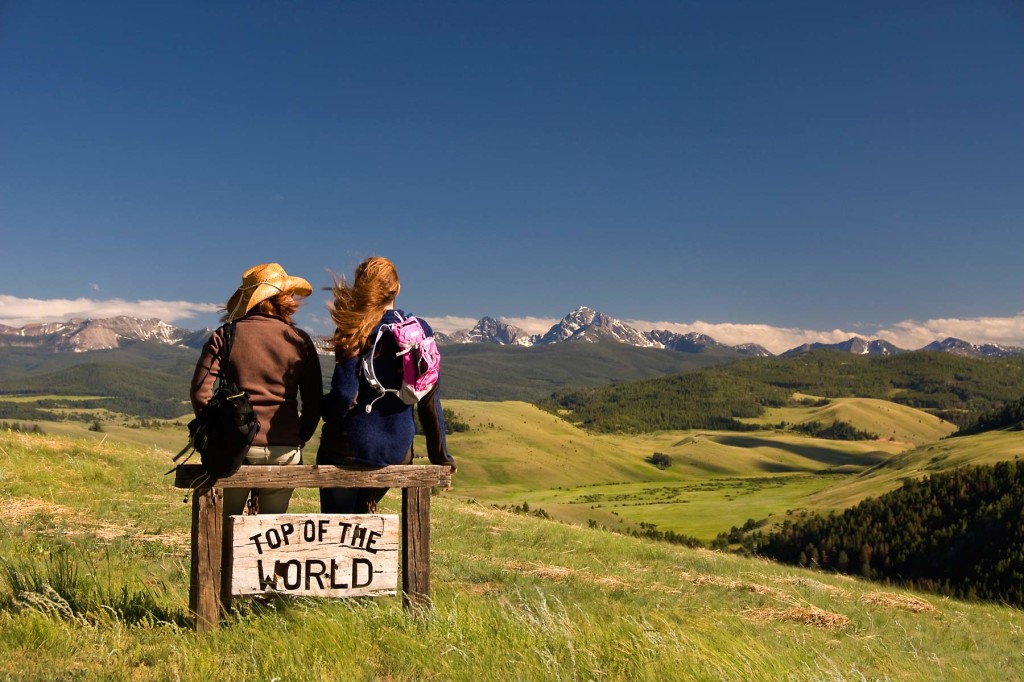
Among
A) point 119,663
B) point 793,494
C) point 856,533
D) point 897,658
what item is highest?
point 119,663

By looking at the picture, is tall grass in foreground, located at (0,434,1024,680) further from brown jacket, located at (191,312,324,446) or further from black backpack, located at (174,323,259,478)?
brown jacket, located at (191,312,324,446)

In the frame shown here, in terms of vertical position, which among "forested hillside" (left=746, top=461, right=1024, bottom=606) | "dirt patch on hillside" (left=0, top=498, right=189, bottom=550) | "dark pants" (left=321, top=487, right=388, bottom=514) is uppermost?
"dark pants" (left=321, top=487, right=388, bottom=514)

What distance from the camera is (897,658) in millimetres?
7477

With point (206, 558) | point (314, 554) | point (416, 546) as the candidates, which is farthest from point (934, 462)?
point (206, 558)

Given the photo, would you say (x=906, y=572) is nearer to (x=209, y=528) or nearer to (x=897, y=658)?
(x=897, y=658)

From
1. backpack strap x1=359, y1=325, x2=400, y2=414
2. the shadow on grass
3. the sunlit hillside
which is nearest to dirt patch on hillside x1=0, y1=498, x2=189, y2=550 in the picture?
the shadow on grass

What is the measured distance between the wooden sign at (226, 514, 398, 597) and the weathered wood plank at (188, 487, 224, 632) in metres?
0.14

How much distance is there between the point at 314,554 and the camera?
20.8 feet

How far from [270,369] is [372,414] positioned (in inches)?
40.0

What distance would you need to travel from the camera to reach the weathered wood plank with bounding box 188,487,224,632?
612 cm

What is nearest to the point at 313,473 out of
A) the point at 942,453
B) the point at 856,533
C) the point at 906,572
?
the point at 906,572

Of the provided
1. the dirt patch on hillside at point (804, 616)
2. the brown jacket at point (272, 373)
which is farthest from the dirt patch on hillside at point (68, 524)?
the dirt patch on hillside at point (804, 616)

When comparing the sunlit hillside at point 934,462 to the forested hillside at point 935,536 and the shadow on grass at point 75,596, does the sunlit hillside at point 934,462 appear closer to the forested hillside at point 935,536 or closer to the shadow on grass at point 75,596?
the forested hillside at point 935,536

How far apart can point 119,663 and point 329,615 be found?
63.6 inches
